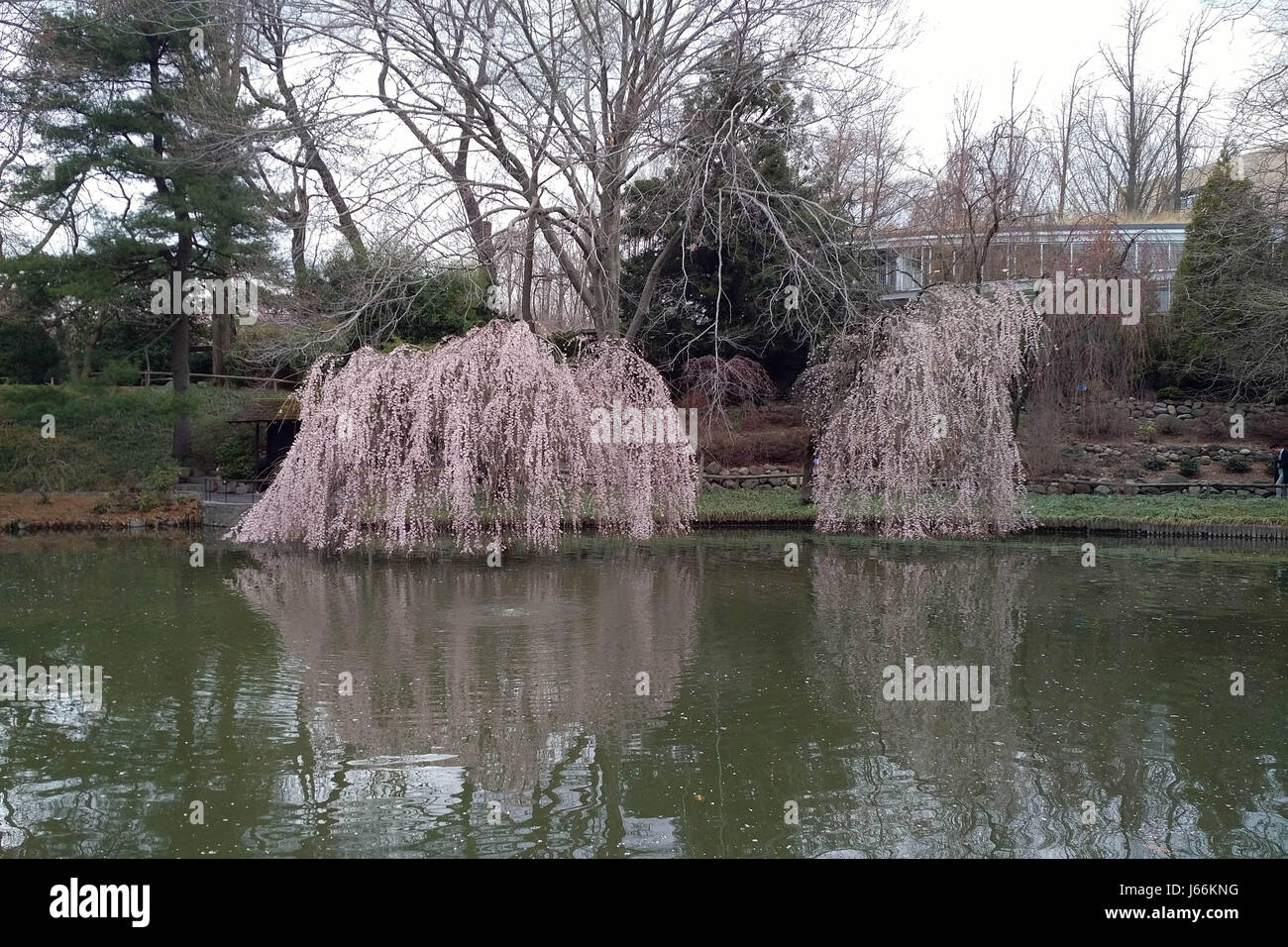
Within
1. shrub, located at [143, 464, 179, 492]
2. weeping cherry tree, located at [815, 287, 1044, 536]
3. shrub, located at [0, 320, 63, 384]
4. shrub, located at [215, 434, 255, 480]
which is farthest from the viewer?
shrub, located at [0, 320, 63, 384]

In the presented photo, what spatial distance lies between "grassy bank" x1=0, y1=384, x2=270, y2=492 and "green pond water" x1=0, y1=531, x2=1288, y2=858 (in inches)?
377

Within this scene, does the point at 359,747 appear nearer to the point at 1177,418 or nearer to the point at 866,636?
the point at 866,636

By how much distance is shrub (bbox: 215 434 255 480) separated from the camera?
22.1 meters

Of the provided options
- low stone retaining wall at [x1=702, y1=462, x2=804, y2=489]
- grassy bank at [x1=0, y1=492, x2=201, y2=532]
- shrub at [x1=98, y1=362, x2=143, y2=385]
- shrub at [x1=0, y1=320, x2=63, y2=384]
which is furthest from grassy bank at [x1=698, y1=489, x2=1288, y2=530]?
shrub at [x1=0, y1=320, x2=63, y2=384]

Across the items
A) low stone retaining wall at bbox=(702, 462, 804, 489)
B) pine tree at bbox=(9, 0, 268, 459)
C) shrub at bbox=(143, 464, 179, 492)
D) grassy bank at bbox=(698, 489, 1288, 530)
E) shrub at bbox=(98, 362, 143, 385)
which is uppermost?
pine tree at bbox=(9, 0, 268, 459)

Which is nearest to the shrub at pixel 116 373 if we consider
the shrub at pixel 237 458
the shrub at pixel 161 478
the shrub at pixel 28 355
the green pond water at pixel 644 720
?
the shrub at pixel 28 355

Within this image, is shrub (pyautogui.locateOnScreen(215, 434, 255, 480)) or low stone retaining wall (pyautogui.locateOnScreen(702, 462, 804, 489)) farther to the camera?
shrub (pyautogui.locateOnScreen(215, 434, 255, 480))

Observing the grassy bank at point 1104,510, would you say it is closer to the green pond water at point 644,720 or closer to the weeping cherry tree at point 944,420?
the weeping cherry tree at point 944,420

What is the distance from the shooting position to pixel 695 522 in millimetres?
17656

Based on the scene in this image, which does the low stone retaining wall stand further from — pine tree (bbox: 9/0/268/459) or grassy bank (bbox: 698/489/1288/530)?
pine tree (bbox: 9/0/268/459)

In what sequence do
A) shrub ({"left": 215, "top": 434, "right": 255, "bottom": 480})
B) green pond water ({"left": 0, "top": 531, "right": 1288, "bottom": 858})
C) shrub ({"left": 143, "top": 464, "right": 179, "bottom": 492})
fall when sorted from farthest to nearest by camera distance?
shrub ({"left": 215, "top": 434, "right": 255, "bottom": 480}) → shrub ({"left": 143, "top": 464, "right": 179, "bottom": 492}) → green pond water ({"left": 0, "top": 531, "right": 1288, "bottom": 858})

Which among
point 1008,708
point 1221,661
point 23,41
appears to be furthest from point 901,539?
point 23,41

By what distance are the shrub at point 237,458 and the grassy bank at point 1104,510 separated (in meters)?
10.5
